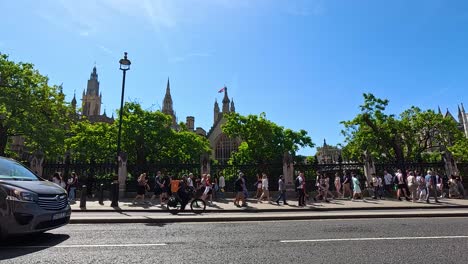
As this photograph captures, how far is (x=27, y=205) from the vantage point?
584 centimetres

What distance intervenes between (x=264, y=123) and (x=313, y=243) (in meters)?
31.6

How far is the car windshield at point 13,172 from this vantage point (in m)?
6.38

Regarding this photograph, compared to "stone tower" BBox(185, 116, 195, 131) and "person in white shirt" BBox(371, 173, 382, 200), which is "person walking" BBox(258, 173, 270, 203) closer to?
"person in white shirt" BBox(371, 173, 382, 200)

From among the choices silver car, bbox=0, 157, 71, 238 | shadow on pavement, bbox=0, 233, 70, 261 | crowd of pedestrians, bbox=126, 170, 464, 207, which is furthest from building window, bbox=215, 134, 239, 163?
silver car, bbox=0, 157, 71, 238

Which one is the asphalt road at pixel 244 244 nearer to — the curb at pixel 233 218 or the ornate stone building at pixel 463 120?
the curb at pixel 233 218

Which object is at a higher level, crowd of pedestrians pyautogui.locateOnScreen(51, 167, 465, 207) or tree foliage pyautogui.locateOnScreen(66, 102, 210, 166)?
tree foliage pyautogui.locateOnScreen(66, 102, 210, 166)

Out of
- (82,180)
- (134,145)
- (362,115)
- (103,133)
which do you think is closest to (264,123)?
(362,115)

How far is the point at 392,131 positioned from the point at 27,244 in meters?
33.8

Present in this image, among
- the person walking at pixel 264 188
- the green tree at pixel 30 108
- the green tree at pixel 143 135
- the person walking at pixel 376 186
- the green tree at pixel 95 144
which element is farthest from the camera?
the green tree at pixel 95 144

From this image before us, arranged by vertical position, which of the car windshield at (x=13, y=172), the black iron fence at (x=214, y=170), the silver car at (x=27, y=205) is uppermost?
the black iron fence at (x=214, y=170)

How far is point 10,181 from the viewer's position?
6.05 metres

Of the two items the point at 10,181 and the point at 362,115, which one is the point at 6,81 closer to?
the point at 10,181

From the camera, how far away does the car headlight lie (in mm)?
5801

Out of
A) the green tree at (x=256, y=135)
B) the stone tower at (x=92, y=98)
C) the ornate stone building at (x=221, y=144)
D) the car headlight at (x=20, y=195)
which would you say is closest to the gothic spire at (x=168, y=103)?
the stone tower at (x=92, y=98)
